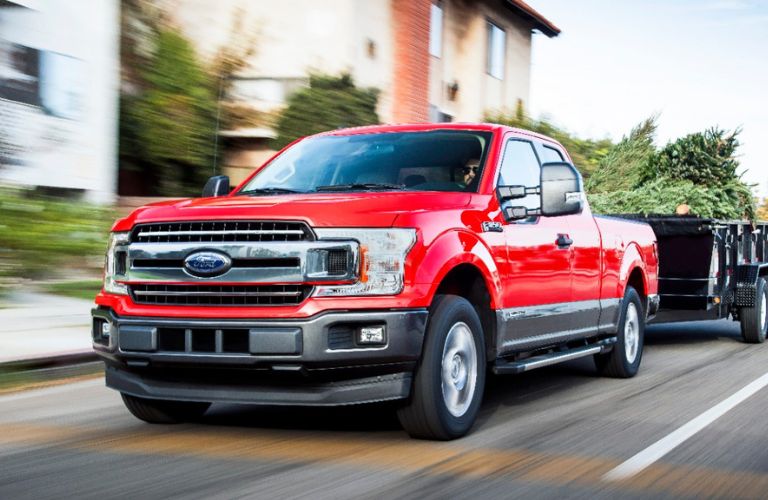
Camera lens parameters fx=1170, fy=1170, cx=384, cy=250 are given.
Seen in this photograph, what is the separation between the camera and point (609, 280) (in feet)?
31.3

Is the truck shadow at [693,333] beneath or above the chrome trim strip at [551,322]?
beneath

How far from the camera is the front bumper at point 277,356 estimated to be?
6.07 meters

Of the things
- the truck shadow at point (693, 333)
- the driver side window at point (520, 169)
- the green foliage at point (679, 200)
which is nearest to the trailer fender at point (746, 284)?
the truck shadow at point (693, 333)

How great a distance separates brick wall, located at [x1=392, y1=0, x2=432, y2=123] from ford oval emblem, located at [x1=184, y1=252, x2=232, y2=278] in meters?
19.8

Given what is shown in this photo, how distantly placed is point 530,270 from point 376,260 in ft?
6.20

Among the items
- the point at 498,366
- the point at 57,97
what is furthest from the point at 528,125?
the point at 498,366

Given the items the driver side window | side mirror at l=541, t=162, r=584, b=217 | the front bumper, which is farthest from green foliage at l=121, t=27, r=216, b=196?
the front bumper

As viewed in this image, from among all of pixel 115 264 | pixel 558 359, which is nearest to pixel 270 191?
pixel 115 264

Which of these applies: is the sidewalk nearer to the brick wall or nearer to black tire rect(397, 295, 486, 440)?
black tire rect(397, 295, 486, 440)

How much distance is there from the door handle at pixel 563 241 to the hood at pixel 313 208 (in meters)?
1.47

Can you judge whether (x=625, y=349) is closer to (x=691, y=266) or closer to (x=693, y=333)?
(x=691, y=266)

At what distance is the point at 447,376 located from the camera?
6.59m

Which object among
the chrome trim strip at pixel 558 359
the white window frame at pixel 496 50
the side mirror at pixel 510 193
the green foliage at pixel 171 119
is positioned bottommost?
the chrome trim strip at pixel 558 359

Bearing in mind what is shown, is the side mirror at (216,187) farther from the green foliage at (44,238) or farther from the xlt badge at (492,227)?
the green foliage at (44,238)
